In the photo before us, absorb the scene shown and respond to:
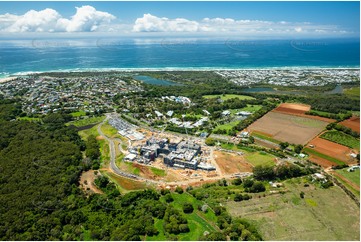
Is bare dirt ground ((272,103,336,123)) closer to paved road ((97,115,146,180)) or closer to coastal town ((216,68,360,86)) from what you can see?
Answer: coastal town ((216,68,360,86))

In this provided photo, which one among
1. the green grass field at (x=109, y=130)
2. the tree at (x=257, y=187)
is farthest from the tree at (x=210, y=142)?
the green grass field at (x=109, y=130)

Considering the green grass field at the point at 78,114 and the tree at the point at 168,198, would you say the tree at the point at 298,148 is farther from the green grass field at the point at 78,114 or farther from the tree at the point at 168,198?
the green grass field at the point at 78,114

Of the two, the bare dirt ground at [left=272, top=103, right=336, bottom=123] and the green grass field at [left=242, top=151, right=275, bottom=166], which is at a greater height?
the bare dirt ground at [left=272, top=103, right=336, bottom=123]

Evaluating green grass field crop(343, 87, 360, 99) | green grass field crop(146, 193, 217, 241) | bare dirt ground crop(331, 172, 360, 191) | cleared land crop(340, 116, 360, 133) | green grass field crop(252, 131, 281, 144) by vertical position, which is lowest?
green grass field crop(146, 193, 217, 241)

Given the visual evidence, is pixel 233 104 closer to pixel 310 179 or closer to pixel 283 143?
pixel 283 143

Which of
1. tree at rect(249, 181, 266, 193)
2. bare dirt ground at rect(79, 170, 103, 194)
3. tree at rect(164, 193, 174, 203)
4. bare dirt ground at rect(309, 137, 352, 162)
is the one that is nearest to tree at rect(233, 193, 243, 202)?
tree at rect(249, 181, 266, 193)

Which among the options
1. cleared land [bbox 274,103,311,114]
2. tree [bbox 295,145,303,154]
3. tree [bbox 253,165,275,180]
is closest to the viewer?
tree [bbox 253,165,275,180]

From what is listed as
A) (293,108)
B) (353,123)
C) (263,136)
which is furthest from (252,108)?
(353,123)
